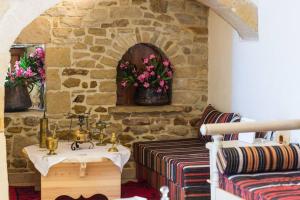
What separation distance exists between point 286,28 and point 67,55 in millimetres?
2720

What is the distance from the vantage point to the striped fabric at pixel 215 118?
6561 millimetres

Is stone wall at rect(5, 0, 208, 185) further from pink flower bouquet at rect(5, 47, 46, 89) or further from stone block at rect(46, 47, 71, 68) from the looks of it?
pink flower bouquet at rect(5, 47, 46, 89)

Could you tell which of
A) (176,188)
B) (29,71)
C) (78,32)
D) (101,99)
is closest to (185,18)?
(78,32)

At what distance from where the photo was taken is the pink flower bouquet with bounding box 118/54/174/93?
293 inches

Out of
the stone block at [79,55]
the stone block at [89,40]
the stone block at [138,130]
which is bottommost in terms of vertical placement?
the stone block at [138,130]

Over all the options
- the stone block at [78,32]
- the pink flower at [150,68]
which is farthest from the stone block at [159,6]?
the stone block at [78,32]

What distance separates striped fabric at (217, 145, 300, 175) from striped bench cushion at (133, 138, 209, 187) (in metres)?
0.77

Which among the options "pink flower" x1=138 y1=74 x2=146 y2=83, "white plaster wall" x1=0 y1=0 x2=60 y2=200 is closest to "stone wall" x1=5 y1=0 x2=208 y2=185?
"pink flower" x1=138 y1=74 x2=146 y2=83

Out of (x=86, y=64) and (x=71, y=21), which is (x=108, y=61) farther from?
(x=71, y=21)

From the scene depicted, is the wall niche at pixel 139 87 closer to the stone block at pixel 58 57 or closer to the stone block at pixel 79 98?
the stone block at pixel 79 98

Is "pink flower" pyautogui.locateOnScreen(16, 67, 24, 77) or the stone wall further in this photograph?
"pink flower" pyautogui.locateOnScreen(16, 67, 24, 77)

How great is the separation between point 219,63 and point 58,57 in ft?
6.54

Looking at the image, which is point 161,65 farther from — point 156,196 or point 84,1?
point 156,196

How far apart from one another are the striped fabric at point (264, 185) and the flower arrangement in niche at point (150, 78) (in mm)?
2531
